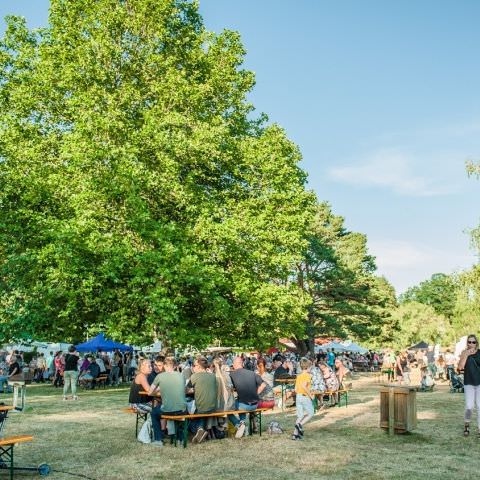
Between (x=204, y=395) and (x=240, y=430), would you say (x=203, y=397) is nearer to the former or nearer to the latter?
(x=204, y=395)

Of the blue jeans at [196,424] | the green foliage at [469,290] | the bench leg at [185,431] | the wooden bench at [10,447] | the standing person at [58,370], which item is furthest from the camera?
the standing person at [58,370]

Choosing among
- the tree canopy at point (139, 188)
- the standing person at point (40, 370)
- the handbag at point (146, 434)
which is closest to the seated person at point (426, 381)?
the tree canopy at point (139, 188)

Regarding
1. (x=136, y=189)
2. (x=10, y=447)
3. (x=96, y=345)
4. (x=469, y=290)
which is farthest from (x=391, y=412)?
(x=96, y=345)

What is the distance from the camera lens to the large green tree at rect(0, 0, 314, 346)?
2220cm

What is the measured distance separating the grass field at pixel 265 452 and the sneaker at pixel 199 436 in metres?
0.22

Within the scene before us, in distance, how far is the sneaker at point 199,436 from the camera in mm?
12039

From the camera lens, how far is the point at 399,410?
42.5 feet

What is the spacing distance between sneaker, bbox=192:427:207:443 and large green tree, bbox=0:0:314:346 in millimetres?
9080

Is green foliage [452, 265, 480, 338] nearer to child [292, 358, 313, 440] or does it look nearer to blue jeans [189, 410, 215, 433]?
child [292, 358, 313, 440]

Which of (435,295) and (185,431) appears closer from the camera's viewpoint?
Answer: (185,431)

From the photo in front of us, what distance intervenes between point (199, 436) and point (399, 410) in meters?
4.36

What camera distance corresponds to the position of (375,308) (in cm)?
4853

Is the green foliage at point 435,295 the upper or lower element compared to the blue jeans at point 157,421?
upper

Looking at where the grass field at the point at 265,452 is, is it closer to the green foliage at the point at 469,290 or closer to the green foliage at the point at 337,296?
the green foliage at the point at 469,290
